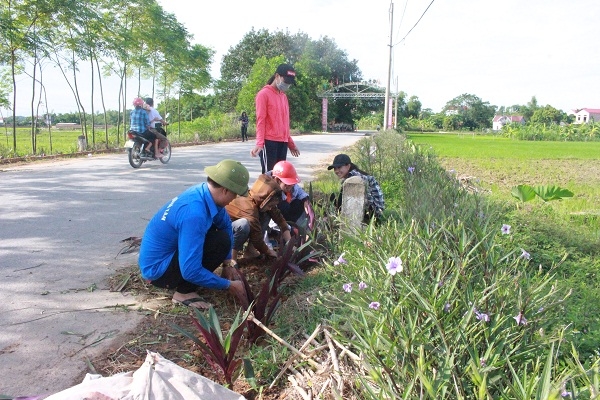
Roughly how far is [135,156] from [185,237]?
313 inches

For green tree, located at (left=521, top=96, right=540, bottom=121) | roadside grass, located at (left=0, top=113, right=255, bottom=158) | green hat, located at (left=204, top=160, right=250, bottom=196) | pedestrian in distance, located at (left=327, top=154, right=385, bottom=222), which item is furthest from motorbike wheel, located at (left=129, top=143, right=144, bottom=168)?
green tree, located at (left=521, top=96, right=540, bottom=121)

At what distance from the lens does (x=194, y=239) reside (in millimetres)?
2730

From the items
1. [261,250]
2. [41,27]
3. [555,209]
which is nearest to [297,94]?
[41,27]

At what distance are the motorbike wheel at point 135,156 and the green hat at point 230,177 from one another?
7692mm

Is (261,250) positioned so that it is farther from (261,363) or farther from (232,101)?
(232,101)

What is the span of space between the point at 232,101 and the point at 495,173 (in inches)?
1472

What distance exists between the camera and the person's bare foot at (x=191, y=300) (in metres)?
2.91

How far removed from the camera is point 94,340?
2.54 metres

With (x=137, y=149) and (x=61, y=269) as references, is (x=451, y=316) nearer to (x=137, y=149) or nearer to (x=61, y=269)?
(x=61, y=269)

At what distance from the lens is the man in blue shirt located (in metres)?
2.73

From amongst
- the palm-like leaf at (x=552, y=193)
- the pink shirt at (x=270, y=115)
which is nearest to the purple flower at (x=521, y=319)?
the pink shirt at (x=270, y=115)

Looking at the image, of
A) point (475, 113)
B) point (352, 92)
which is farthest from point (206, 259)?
point (475, 113)

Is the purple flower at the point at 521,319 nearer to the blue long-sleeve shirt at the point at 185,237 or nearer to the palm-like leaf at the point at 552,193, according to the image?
the blue long-sleeve shirt at the point at 185,237

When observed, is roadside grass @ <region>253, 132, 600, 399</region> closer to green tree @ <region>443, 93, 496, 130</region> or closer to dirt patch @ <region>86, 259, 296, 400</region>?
dirt patch @ <region>86, 259, 296, 400</region>
